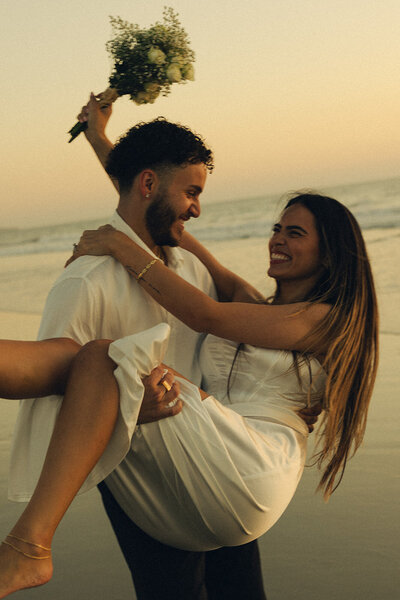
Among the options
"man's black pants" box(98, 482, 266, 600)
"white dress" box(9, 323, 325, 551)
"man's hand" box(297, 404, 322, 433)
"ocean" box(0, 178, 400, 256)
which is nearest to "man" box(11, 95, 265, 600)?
"man's black pants" box(98, 482, 266, 600)

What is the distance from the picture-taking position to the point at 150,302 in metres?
3.01

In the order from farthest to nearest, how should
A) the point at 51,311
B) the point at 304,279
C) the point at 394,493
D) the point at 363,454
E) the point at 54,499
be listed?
the point at 363,454 → the point at 394,493 → the point at 304,279 → the point at 51,311 → the point at 54,499

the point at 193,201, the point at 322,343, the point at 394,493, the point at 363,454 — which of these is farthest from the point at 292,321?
the point at 363,454

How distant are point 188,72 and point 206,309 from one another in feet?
3.70

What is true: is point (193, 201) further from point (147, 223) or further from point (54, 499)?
point (54, 499)

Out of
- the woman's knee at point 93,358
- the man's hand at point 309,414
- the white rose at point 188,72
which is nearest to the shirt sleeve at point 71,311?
the woman's knee at point 93,358

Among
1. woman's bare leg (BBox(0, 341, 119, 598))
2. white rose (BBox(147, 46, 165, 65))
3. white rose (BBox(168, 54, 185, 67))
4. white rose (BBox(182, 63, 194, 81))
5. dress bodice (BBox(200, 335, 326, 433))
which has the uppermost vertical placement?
white rose (BBox(147, 46, 165, 65))

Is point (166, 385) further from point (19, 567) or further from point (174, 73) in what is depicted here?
point (174, 73)

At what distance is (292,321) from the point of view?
2936 mm

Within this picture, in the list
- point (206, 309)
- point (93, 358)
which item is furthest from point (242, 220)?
point (93, 358)

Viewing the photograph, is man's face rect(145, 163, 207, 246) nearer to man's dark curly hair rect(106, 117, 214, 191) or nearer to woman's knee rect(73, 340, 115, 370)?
man's dark curly hair rect(106, 117, 214, 191)

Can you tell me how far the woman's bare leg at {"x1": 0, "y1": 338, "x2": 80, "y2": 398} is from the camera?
87.7 inches

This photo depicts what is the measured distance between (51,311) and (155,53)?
126 cm

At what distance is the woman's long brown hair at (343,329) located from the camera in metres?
2.90
